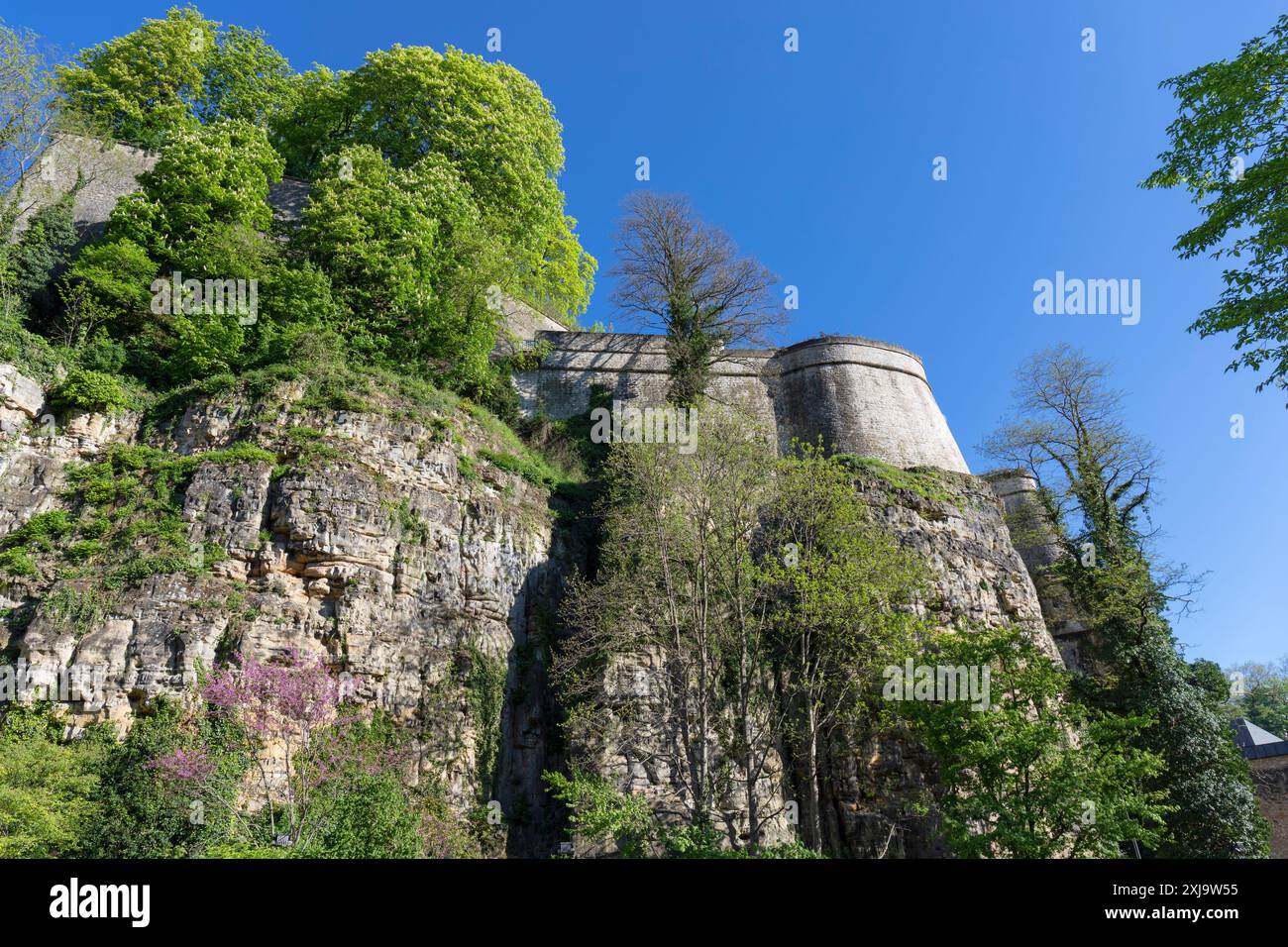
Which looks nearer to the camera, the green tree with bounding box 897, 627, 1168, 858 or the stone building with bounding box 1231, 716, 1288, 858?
the green tree with bounding box 897, 627, 1168, 858

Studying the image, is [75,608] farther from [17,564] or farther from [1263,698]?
[1263,698]

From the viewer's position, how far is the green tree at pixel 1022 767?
46.0 ft

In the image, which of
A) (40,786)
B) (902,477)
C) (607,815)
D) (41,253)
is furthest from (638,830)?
(41,253)

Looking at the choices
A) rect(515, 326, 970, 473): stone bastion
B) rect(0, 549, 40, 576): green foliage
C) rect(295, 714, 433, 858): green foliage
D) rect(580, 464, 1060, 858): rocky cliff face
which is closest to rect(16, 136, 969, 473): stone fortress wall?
rect(515, 326, 970, 473): stone bastion

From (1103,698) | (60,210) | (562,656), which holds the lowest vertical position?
(1103,698)

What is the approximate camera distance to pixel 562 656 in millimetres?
18891

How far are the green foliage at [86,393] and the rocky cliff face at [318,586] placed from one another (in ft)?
1.14

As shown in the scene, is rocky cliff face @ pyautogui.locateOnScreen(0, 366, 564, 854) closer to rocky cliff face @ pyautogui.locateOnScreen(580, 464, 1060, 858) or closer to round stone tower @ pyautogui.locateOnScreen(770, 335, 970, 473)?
rocky cliff face @ pyautogui.locateOnScreen(580, 464, 1060, 858)

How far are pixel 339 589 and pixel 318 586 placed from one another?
1.40 ft

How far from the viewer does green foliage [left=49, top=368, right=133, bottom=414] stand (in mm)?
17453

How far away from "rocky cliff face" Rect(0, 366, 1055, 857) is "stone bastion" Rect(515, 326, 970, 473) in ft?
29.0
